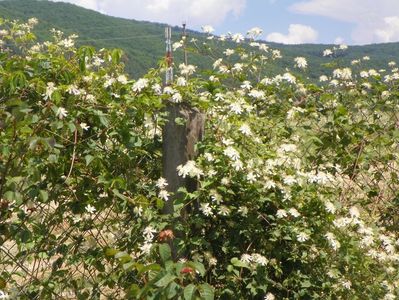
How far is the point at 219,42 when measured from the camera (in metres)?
3.44

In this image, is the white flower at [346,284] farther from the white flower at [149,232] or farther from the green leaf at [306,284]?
the white flower at [149,232]

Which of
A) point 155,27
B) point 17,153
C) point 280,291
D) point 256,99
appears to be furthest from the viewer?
point 155,27

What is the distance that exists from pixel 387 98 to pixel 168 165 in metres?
1.54

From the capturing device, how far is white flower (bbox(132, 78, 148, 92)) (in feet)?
7.26

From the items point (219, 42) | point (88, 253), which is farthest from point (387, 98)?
point (88, 253)

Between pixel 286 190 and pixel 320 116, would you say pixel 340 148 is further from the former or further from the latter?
pixel 286 190

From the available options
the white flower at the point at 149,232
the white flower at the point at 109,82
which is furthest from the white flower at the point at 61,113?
the white flower at the point at 149,232

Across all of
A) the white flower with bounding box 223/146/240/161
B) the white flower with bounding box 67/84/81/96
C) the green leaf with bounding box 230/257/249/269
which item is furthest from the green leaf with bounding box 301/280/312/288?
the white flower with bounding box 67/84/81/96

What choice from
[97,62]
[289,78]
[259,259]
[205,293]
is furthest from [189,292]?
[289,78]

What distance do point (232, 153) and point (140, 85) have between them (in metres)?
0.51

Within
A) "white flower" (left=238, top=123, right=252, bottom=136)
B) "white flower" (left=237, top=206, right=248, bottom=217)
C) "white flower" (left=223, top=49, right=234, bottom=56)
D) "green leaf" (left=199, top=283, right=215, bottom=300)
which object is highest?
"white flower" (left=223, top=49, right=234, bottom=56)

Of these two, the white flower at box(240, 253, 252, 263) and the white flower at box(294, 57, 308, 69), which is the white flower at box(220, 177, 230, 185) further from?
the white flower at box(294, 57, 308, 69)

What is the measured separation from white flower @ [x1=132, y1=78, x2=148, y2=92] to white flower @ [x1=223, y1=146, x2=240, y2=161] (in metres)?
0.47

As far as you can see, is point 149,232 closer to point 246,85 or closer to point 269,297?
point 269,297
